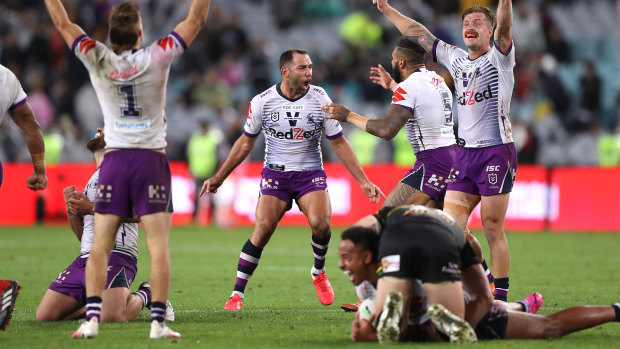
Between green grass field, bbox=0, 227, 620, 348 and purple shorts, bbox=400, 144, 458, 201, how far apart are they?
149 centimetres

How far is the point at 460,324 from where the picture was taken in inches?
271

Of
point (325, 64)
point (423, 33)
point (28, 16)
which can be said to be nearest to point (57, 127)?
point (28, 16)

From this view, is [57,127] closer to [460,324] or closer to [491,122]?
[491,122]

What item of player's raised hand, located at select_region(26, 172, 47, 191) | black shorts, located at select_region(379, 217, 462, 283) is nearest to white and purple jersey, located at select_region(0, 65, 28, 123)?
player's raised hand, located at select_region(26, 172, 47, 191)

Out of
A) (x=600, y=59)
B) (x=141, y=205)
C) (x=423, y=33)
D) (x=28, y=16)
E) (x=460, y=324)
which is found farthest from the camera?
(x=600, y=59)

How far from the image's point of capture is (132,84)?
7352 millimetres

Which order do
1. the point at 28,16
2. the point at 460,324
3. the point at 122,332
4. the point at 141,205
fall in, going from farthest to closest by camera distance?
the point at 28,16, the point at 122,332, the point at 141,205, the point at 460,324

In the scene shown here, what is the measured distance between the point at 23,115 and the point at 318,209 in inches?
124

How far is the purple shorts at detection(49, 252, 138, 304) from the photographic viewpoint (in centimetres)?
883

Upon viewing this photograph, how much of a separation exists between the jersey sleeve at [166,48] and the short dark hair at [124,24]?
0.61 ft

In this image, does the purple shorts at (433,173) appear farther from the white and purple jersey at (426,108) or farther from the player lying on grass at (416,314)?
the player lying on grass at (416,314)

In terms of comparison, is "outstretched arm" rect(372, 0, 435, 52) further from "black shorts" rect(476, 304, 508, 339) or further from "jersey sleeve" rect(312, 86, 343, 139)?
"black shorts" rect(476, 304, 508, 339)

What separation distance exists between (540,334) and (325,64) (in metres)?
19.6

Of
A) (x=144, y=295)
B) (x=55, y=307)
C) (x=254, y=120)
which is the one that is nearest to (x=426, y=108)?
(x=254, y=120)
